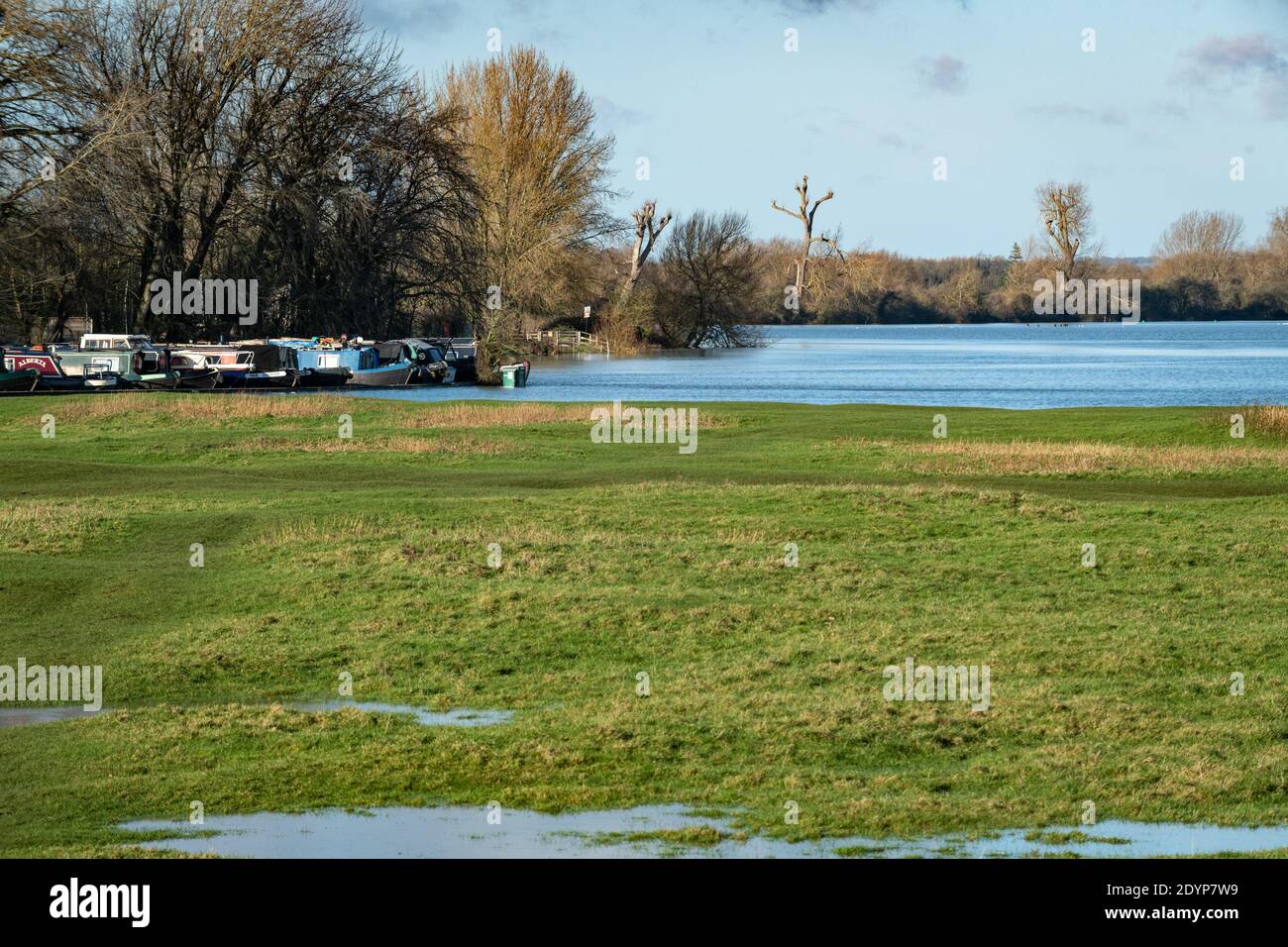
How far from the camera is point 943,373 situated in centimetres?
Answer: 8100

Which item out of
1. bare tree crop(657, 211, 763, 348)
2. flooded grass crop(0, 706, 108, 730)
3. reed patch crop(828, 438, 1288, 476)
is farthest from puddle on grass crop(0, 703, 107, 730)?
bare tree crop(657, 211, 763, 348)

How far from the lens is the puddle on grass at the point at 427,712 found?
43.4ft

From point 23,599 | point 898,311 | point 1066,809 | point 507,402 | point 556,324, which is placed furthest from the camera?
point 898,311

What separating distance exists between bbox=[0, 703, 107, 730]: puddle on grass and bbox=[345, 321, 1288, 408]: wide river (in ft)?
136

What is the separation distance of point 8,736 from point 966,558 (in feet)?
41.0

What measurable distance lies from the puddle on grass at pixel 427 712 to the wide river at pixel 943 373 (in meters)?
41.1

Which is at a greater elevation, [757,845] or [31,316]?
[31,316]

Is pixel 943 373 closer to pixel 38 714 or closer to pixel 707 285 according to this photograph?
pixel 707 285

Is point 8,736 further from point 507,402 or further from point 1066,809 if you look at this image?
point 507,402

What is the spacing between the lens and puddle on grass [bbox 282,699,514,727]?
13219mm

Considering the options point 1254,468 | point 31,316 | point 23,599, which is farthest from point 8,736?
point 31,316

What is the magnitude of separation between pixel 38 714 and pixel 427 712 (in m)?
3.19

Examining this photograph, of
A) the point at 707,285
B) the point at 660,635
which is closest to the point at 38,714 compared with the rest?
the point at 660,635

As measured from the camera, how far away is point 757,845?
9641mm
